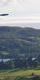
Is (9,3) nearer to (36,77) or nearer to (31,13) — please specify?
(31,13)

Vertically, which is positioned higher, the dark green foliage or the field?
the dark green foliage

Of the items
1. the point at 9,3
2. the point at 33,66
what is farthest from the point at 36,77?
the point at 9,3

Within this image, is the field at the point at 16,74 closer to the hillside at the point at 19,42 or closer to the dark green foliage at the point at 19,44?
the dark green foliage at the point at 19,44

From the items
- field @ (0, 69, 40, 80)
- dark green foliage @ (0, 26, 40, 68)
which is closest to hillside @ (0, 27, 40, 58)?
dark green foliage @ (0, 26, 40, 68)

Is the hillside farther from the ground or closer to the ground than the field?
farther from the ground

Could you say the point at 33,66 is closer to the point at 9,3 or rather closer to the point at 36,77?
the point at 36,77

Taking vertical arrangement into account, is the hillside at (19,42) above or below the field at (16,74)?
above

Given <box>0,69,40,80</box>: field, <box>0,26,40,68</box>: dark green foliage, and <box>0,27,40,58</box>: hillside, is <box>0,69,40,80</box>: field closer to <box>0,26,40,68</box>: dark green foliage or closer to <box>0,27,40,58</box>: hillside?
<box>0,26,40,68</box>: dark green foliage

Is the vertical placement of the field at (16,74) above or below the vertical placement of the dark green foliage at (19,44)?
below

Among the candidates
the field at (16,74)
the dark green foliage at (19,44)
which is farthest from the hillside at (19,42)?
the field at (16,74)

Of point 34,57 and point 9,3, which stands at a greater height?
point 9,3
